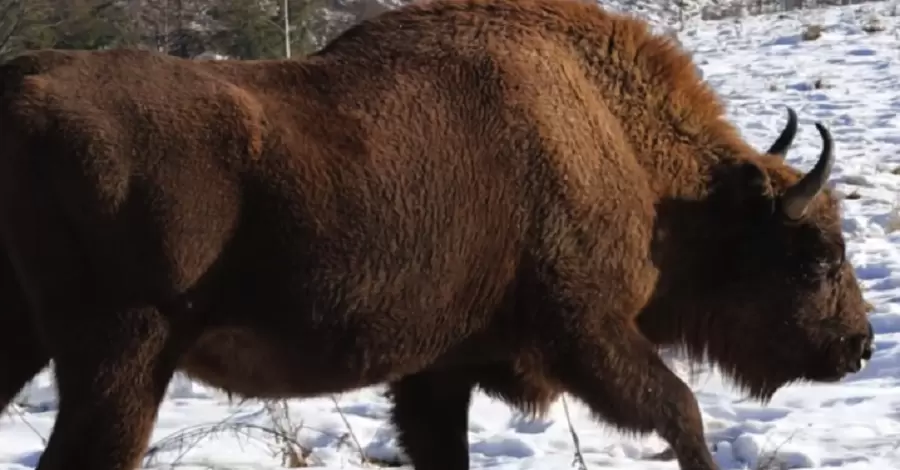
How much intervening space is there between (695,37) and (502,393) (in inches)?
724

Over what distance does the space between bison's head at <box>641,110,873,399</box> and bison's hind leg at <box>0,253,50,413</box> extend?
212cm

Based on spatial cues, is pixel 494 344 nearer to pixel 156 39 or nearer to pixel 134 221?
pixel 134 221

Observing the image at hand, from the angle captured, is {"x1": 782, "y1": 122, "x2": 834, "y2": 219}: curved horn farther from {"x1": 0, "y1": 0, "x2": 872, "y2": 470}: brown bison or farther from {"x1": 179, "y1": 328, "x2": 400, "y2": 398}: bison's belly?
{"x1": 179, "y1": 328, "x2": 400, "y2": 398}: bison's belly

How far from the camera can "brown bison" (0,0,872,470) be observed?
12.3ft

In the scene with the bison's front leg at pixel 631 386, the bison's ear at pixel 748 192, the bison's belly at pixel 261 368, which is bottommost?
the bison's front leg at pixel 631 386

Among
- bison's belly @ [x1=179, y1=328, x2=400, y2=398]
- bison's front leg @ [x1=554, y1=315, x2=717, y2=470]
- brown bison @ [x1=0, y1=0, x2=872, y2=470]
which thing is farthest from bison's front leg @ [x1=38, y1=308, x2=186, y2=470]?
bison's front leg @ [x1=554, y1=315, x2=717, y2=470]

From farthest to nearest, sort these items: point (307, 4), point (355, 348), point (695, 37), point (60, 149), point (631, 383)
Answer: point (695, 37), point (307, 4), point (631, 383), point (355, 348), point (60, 149)

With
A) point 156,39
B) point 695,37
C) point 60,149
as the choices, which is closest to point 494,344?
point 60,149

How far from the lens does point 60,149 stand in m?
3.70

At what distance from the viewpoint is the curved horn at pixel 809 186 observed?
4730mm

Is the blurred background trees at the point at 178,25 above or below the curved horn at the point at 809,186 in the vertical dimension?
below

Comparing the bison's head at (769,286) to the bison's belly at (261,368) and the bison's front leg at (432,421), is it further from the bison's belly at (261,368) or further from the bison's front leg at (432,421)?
the bison's belly at (261,368)

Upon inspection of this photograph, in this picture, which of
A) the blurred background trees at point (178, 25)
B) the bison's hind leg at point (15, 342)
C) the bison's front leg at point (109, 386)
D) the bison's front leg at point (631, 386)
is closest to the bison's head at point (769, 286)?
the bison's front leg at point (631, 386)

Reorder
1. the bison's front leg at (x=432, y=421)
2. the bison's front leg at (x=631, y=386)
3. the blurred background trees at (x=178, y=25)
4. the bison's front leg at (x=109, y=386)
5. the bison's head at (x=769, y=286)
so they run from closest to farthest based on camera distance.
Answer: the bison's front leg at (x=109, y=386) → the bison's front leg at (x=631, y=386) → the bison's head at (x=769, y=286) → the bison's front leg at (x=432, y=421) → the blurred background trees at (x=178, y=25)
